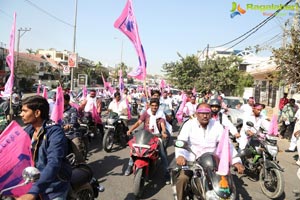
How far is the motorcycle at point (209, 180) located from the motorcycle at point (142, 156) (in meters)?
1.03

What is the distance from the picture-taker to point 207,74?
2872 centimetres

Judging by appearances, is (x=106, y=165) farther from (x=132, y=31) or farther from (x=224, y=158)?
(x=224, y=158)

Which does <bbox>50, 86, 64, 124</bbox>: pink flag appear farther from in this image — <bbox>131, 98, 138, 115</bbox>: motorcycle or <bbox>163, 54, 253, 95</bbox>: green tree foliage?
→ <bbox>163, 54, 253, 95</bbox>: green tree foliage

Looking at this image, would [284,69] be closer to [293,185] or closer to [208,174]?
[293,185]

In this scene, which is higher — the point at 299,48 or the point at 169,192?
the point at 299,48

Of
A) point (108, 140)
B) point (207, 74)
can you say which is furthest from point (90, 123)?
point (207, 74)

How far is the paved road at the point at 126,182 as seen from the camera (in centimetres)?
508

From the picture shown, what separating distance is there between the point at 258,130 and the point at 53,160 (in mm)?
4809

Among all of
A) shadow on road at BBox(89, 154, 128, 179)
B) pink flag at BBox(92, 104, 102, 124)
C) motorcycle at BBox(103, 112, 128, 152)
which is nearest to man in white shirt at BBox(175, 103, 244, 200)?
shadow on road at BBox(89, 154, 128, 179)

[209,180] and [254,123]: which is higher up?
[254,123]

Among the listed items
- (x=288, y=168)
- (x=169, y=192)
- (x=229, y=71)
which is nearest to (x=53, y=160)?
(x=169, y=192)

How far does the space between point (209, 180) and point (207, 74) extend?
2620 cm

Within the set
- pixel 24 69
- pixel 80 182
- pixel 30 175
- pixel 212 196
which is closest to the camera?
pixel 30 175

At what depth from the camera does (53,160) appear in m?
2.44
